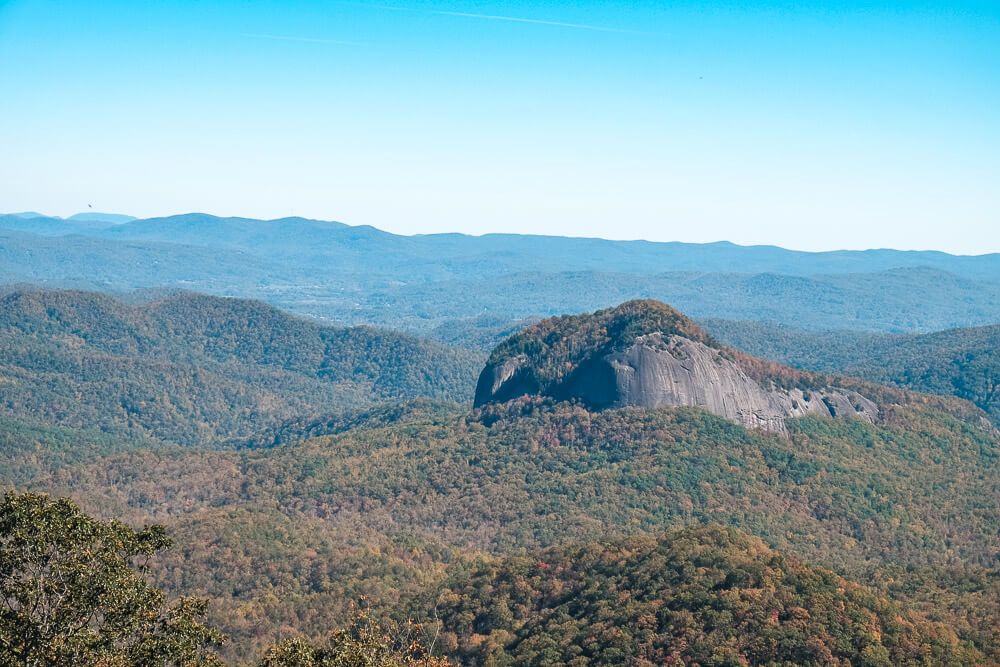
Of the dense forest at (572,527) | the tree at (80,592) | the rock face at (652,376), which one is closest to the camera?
the tree at (80,592)

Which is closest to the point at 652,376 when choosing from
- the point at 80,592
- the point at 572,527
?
the point at 572,527

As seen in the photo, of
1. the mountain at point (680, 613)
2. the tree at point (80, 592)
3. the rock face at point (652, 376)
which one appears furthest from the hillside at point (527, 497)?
the tree at point (80, 592)

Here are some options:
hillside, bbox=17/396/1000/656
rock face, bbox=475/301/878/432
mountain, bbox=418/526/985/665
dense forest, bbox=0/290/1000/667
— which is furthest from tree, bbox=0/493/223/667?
rock face, bbox=475/301/878/432

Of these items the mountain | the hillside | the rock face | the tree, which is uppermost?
the tree

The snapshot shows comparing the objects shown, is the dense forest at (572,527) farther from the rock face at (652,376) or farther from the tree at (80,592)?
the rock face at (652,376)

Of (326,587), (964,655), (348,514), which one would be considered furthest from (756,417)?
(964,655)

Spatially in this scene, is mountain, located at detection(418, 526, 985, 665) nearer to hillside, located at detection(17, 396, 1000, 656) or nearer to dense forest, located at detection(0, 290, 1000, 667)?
dense forest, located at detection(0, 290, 1000, 667)
